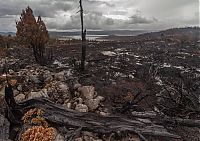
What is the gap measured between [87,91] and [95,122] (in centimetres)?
448

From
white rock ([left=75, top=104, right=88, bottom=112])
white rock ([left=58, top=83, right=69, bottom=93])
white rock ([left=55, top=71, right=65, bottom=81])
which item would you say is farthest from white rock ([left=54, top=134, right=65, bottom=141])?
white rock ([left=55, top=71, right=65, bottom=81])

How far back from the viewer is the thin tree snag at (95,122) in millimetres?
15188

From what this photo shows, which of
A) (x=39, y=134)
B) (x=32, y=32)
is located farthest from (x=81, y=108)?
(x=32, y=32)

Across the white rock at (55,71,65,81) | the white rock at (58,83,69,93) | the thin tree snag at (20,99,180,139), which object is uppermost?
the white rock at (55,71,65,81)

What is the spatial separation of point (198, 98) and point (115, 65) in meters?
11.8

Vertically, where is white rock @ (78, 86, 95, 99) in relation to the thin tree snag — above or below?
above

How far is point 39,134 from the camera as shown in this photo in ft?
49.0

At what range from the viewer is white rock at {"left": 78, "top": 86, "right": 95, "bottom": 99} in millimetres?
19409

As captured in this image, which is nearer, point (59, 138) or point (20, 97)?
point (59, 138)

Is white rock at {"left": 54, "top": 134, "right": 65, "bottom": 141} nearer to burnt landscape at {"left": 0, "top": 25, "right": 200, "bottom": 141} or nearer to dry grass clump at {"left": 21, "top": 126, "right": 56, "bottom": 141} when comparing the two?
burnt landscape at {"left": 0, "top": 25, "right": 200, "bottom": 141}

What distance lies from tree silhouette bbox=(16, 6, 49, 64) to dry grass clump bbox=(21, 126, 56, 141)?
1526 centimetres

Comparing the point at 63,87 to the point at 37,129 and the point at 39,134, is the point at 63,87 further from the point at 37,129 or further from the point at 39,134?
the point at 39,134

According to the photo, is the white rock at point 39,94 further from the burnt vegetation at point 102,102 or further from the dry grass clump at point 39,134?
the dry grass clump at point 39,134

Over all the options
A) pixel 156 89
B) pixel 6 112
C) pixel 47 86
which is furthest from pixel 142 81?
pixel 6 112
